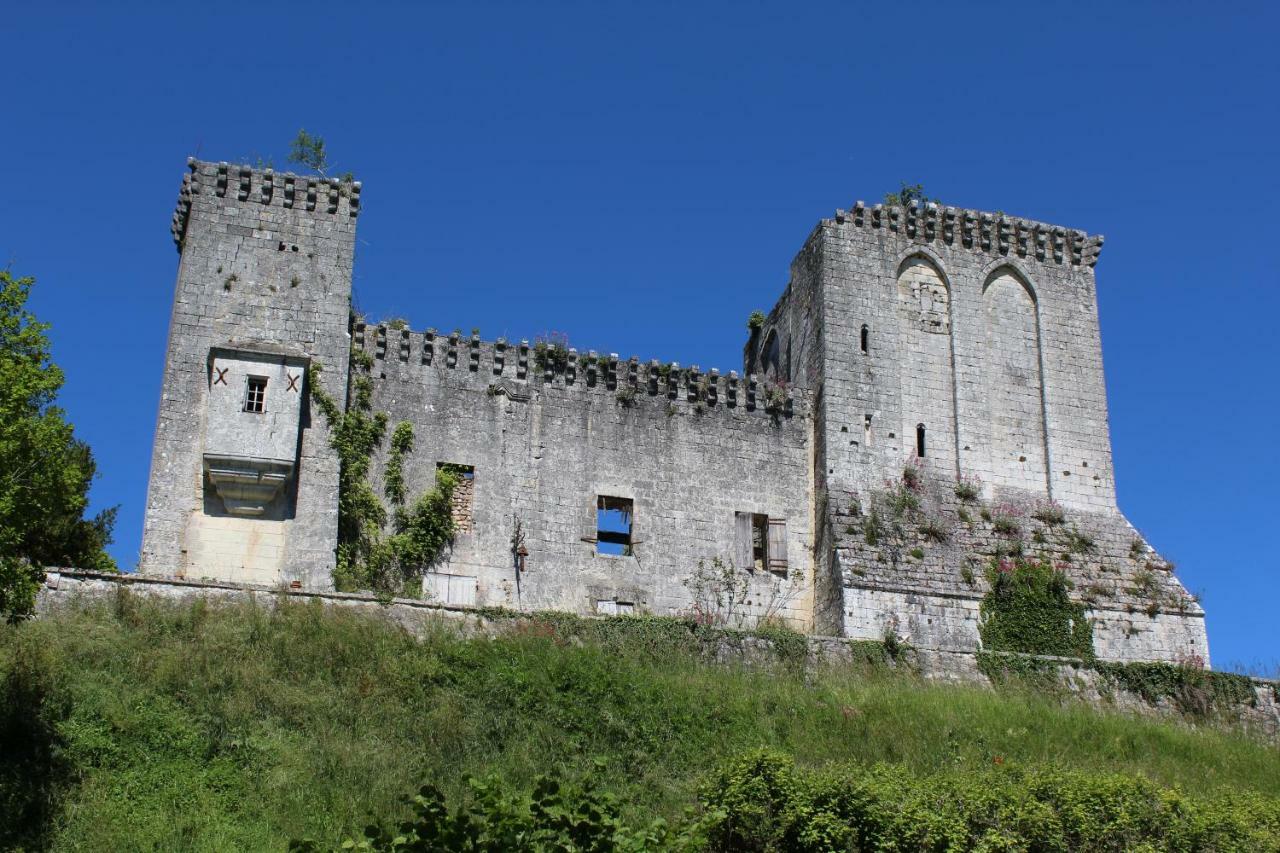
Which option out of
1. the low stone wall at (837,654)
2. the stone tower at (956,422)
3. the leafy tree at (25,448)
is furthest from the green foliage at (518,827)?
the stone tower at (956,422)

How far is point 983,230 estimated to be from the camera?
33562mm

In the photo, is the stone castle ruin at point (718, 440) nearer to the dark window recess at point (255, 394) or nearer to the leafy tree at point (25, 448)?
the dark window recess at point (255, 394)

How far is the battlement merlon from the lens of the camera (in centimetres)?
2823

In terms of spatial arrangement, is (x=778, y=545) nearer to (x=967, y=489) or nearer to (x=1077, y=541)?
(x=967, y=489)

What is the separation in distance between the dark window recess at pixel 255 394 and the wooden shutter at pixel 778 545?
10.4 metres

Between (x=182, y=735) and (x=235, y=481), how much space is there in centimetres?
772

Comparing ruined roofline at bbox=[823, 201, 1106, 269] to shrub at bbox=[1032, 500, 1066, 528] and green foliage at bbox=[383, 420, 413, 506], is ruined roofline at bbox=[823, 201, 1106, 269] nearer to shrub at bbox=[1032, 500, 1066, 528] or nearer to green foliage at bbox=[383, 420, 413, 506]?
shrub at bbox=[1032, 500, 1066, 528]

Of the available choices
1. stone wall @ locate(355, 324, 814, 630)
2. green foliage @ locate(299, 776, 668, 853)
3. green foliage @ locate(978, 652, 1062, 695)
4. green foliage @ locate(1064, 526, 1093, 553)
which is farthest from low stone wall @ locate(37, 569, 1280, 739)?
green foliage @ locate(299, 776, 668, 853)

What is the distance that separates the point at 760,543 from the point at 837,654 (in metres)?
4.29

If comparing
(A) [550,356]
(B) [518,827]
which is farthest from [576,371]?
(B) [518,827]

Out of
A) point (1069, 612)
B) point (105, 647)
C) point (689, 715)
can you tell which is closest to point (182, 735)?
point (105, 647)

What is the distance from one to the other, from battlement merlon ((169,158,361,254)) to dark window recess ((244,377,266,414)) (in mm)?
3470

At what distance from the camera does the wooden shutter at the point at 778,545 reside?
3016 centimetres

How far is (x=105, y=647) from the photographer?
20844 millimetres
